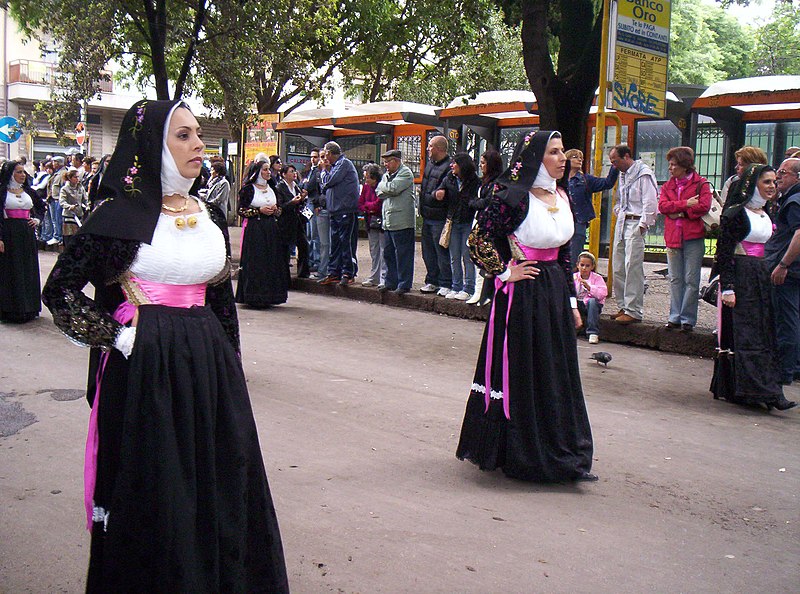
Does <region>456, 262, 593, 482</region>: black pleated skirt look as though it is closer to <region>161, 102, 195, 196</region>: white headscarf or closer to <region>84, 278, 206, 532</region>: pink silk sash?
<region>84, 278, 206, 532</region>: pink silk sash

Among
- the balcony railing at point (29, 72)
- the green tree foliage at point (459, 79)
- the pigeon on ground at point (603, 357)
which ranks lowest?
the pigeon on ground at point (603, 357)

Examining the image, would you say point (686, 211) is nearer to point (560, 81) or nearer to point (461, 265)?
point (461, 265)

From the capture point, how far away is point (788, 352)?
862 cm

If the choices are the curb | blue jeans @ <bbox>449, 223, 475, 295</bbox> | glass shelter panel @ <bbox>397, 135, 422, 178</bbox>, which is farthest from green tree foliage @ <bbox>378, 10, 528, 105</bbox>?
blue jeans @ <bbox>449, 223, 475, 295</bbox>

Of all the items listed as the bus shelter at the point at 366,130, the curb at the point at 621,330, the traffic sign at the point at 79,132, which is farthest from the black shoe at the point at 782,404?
the traffic sign at the point at 79,132

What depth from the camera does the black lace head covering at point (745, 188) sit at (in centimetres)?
780

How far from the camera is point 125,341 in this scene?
3.40 metres

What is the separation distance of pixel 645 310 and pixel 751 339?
4.05 meters

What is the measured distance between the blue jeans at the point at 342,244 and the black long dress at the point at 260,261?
117 cm

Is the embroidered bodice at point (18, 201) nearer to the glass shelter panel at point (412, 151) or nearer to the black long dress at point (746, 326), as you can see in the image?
the black long dress at point (746, 326)

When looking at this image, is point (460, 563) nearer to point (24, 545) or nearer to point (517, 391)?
point (517, 391)

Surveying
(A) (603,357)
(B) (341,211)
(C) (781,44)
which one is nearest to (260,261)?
(B) (341,211)

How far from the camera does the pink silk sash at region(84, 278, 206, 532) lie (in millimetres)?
3484

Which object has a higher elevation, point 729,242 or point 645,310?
point 729,242
